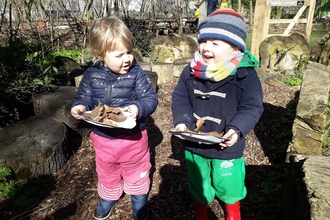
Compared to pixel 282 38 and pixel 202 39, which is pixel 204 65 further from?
pixel 282 38

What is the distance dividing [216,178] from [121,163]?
0.71m

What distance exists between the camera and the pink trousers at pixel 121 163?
6.70 feet

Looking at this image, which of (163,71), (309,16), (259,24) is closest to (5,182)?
(163,71)

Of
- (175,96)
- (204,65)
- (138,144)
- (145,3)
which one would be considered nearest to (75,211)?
(138,144)

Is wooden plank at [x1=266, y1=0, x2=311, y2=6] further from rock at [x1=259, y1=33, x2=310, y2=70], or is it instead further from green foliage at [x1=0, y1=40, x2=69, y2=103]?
green foliage at [x1=0, y1=40, x2=69, y2=103]

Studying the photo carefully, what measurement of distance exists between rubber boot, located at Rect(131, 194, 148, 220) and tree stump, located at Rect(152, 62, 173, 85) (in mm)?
3784

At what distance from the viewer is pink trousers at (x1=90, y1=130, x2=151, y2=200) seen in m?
2.04

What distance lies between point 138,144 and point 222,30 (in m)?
1.01

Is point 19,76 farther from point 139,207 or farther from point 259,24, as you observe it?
point 259,24

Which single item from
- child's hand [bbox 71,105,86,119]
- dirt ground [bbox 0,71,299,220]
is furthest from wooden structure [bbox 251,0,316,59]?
child's hand [bbox 71,105,86,119]

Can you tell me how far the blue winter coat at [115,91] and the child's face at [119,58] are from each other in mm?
76

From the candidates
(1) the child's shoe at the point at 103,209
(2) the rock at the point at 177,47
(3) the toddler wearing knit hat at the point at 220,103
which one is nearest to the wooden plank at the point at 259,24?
(2) the rock at the point at 177,47

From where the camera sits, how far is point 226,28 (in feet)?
5.44

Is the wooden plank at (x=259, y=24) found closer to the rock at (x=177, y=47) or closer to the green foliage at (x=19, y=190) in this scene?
the rock at (x=177, y=47)
